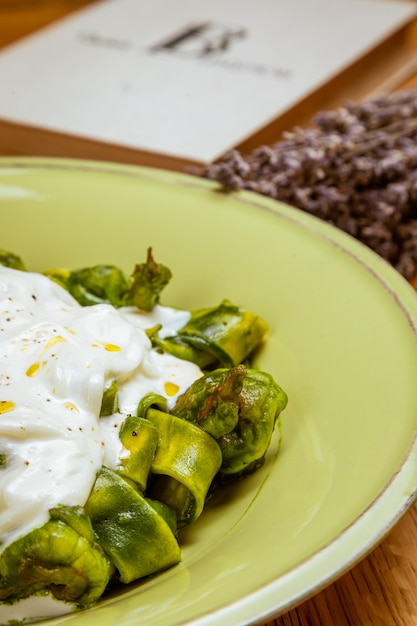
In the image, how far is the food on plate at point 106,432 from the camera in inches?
31.3

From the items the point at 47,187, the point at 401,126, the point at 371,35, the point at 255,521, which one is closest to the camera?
the point at 255,521

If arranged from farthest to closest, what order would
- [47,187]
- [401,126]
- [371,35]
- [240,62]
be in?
[371,35] < [240,62] < [401,126] < [47,187]

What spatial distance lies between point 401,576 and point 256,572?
0.89 ft

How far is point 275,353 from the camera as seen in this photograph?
3.74 feet

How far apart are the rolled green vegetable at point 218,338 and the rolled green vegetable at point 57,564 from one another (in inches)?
13.3

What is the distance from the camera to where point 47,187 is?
1.36m

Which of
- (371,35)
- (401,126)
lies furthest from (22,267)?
(371,35)

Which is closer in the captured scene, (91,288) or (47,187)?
(91,288)

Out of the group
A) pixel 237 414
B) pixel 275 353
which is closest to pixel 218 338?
pixel 275 353

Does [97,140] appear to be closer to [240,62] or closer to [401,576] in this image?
[240,62]

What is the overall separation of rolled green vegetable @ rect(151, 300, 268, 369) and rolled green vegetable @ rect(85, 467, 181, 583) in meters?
0.26

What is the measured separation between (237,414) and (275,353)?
0.22 m

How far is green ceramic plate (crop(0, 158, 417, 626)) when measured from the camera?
0.77 meters

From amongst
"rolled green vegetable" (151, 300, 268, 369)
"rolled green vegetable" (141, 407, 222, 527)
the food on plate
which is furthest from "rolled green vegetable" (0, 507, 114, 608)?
"rolled green vegetable" (151, 300, 268, 369)
